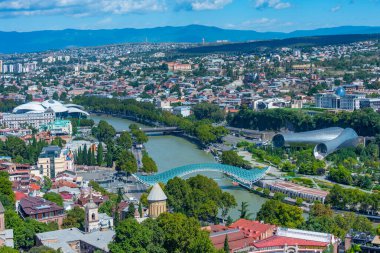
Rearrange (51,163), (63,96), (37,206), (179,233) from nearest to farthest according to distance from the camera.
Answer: (179,233)
(37,206)
(51,163)
(63,96)

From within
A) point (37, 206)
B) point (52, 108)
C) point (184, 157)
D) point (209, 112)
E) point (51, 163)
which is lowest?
point (184, 157)

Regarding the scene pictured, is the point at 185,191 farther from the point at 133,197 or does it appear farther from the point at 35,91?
the point at 35,91

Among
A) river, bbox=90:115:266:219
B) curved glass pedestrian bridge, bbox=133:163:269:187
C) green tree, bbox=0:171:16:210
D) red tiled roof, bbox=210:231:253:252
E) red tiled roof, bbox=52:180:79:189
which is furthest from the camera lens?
curved glass pedestrian bridge, bbox=133:163:269:187

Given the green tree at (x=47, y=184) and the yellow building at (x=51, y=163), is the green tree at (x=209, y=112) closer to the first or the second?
the yellow building at (x=51, y=163)

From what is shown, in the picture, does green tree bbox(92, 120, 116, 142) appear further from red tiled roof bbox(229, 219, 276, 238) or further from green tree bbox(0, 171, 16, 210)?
red tiled roof bbox(229, 219, 276, 238)

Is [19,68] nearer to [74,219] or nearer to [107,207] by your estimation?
[107,207]

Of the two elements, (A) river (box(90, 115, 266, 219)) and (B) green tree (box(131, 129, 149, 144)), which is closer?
(A) river (box(90, 115, 266, 219))

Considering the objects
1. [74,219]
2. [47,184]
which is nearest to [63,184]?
[47,184]

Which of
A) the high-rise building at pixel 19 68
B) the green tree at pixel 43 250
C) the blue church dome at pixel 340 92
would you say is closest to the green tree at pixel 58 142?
the green tree at pixel 43 250

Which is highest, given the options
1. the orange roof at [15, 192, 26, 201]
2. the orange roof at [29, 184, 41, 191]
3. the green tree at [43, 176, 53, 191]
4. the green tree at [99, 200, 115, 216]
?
the orange roof at [15, 192, 26, 201]

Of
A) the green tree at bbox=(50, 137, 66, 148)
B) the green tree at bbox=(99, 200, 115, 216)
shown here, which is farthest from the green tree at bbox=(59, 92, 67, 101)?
the green tree at bbox=(99, 200, 115, 216)
